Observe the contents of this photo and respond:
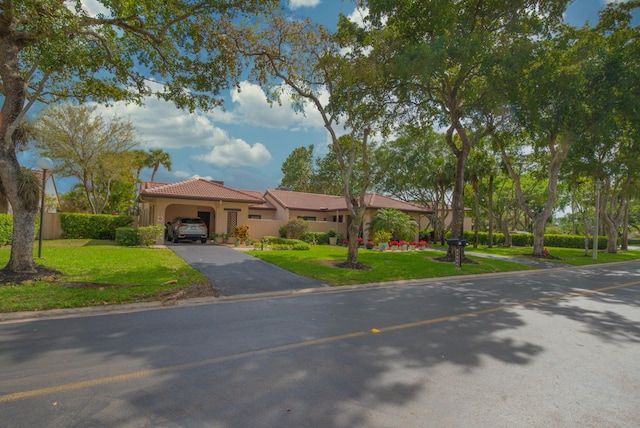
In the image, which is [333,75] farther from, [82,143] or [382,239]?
[82,143]

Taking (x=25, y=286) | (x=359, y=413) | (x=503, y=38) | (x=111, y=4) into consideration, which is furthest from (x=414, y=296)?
(x=503, y=38)

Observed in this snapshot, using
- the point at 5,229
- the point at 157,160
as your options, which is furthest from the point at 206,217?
the point at 157,160

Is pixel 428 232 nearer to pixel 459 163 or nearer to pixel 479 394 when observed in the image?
pixel 459 163

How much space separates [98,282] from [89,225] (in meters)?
16.5

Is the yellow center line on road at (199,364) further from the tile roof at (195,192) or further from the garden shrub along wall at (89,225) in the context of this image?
the garden shrub along wall at (89,225)

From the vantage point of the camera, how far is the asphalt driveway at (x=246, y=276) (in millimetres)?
9570

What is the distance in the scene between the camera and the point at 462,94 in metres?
16.3

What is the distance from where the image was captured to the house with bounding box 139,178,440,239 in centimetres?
2180

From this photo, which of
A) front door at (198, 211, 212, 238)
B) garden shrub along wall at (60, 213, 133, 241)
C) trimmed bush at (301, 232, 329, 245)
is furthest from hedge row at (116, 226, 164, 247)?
trimmed bush at (301, 232, 329, 245)

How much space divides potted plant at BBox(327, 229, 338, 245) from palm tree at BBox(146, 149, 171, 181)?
24.4 meters

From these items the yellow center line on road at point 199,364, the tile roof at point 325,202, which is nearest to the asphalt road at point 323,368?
the yellow center line on road at point 199,364

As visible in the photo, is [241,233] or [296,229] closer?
[241,233]

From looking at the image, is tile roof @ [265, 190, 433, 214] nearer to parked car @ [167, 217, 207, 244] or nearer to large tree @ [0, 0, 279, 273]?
parked car @ [167, 217, 207, 244]

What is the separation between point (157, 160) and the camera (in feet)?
134
